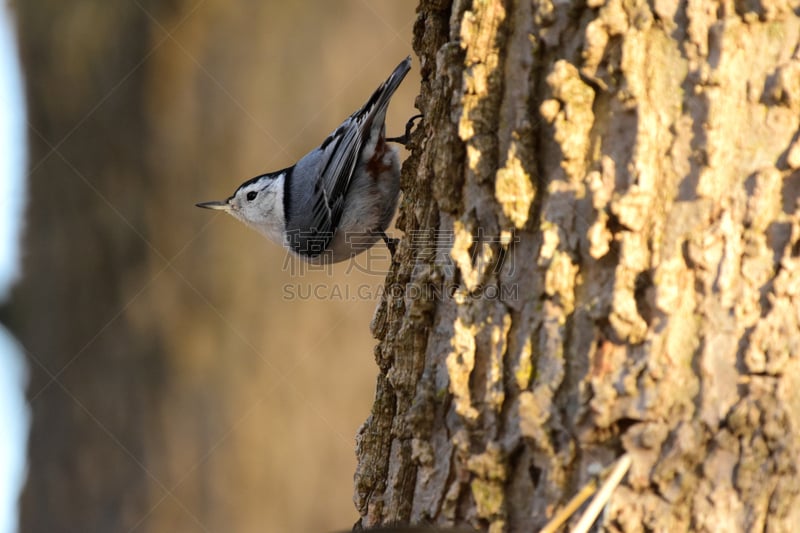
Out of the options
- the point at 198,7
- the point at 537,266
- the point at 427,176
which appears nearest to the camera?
the point at 537,266

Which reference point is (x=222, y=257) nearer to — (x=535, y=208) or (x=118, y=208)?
(x=118, y=208)

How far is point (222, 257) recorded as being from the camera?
4078mm

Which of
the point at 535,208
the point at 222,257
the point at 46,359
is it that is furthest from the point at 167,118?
the point at 535,208

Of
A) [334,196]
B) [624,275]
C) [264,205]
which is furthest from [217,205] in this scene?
[624,275]

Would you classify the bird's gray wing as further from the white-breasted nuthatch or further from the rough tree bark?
the rough tree bark

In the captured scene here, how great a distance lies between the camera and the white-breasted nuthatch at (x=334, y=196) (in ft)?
11.4

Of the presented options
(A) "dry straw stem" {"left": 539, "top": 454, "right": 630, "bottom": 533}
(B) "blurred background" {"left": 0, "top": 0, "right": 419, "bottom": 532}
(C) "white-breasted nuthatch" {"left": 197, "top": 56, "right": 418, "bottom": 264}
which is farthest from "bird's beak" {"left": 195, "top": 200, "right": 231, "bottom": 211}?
(A) "dry straw stem" {"left": 539, "top": 454, "right": 630, "bottom": 533}

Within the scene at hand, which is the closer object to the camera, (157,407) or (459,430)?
(459,430)

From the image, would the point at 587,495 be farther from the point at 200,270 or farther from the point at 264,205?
the point at 200,270

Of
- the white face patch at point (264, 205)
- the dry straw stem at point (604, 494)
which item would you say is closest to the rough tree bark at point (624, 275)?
the dry straw stem at point (604, 494)

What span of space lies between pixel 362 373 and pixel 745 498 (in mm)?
2785

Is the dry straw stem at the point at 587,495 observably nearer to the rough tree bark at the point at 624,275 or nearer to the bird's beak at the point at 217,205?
the rough tree bark at the point at 624,275

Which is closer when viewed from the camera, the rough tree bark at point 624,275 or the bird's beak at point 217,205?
the rough tree bark at point 624,275

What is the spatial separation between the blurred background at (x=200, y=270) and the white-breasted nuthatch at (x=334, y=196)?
314mm
